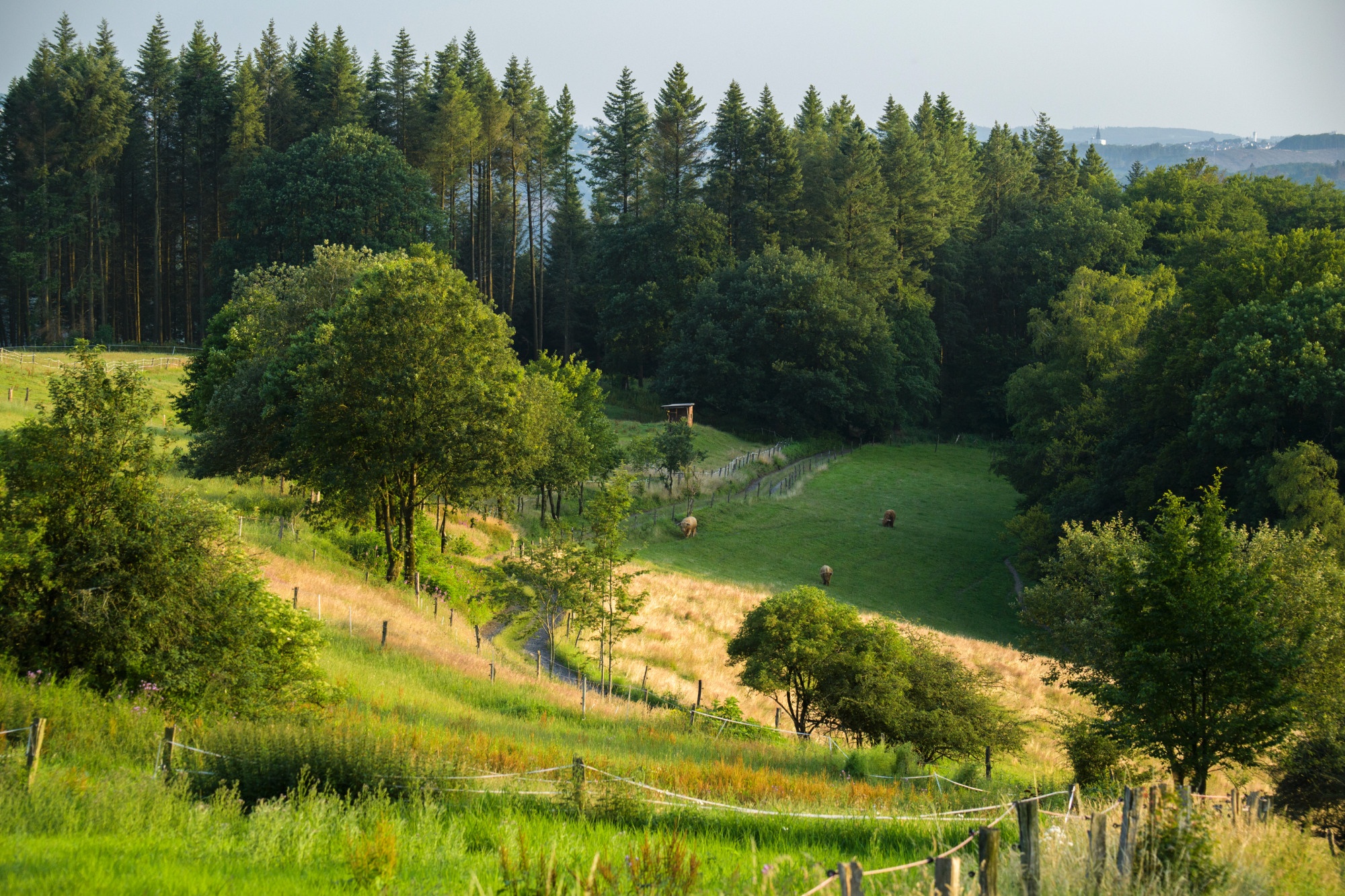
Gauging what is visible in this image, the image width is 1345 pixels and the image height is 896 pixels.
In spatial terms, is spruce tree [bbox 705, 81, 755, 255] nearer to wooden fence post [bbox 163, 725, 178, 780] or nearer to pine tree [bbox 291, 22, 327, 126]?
pine tree [bbox 291, 22, 327, 126]

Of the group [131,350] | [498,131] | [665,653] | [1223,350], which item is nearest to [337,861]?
[665,653]

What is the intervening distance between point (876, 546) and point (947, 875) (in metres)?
47.0

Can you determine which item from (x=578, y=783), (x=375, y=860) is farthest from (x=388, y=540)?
(x=375, y=860)

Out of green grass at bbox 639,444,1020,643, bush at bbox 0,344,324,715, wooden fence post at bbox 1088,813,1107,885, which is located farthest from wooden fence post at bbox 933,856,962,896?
green grass at bbox 639,444,1020,643

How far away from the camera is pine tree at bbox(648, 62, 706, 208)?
89062 millimetres

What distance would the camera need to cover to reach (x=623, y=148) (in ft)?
302

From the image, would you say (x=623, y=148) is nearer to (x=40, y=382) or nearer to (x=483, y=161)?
(x=483, y=161)

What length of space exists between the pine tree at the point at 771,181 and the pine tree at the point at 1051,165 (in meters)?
29.6

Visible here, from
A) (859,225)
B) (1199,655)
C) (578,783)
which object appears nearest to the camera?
(578,783)

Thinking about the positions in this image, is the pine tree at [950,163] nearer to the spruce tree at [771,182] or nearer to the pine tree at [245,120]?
the spruce tree at [771,182]

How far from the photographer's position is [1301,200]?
7562 cm

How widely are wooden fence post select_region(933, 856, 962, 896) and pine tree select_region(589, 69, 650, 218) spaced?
3487 inches

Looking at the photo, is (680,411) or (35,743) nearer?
(35,743)

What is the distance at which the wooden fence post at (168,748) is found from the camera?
31.9 ft
